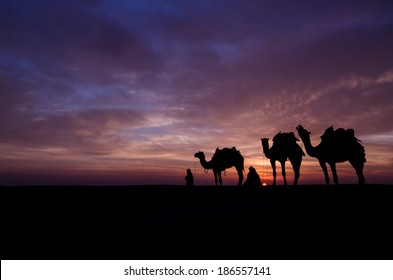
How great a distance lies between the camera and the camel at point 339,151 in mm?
15094

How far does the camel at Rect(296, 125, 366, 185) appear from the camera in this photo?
15094 millimetres

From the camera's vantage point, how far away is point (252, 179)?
57.4 feet

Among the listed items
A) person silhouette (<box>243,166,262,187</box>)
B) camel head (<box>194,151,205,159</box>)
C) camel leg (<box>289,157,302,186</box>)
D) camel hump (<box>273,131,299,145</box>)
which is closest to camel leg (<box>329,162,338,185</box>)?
camel leg (<box>289,157,302,186</box>)

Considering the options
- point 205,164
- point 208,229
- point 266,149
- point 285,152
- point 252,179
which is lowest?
point 208,229

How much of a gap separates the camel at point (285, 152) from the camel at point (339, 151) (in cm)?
127

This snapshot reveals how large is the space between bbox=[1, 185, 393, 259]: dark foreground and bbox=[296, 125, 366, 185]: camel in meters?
3.41

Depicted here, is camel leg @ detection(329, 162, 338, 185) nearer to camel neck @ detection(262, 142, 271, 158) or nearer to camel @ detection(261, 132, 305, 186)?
camel @ detection(261, 132, 305, 186)

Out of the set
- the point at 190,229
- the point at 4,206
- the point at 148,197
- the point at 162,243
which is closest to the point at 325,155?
the point at 148,197

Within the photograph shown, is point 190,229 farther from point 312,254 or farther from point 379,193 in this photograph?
point 379,193

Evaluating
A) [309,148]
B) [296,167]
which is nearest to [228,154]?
[296,167]

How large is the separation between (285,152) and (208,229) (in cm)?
1170

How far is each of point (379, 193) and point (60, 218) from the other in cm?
1154

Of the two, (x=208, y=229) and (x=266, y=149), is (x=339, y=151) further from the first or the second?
(x=208, y=229)

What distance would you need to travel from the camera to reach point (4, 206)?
1152 centimetres
